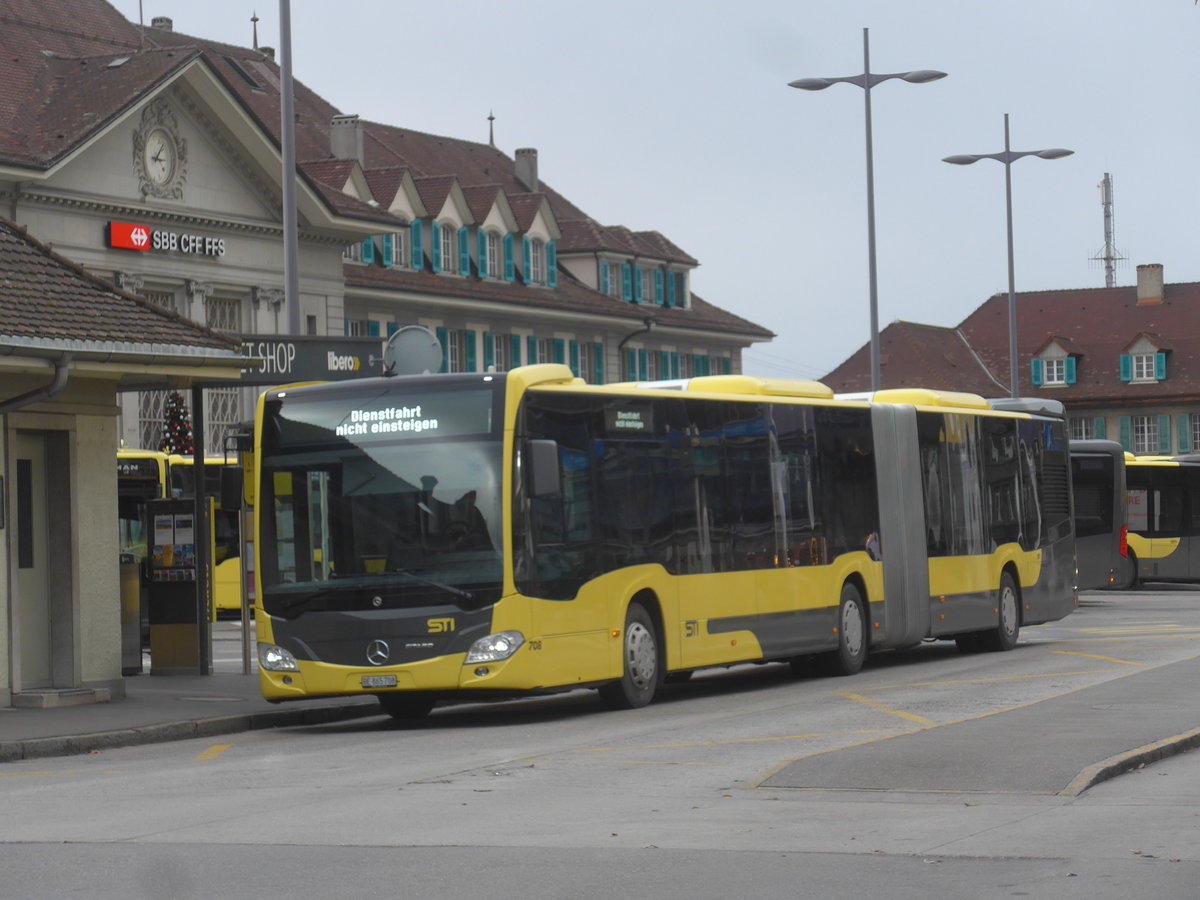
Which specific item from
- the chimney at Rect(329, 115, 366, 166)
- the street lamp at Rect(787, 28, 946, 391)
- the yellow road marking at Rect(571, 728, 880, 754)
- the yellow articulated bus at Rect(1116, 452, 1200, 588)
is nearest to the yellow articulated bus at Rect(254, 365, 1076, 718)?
the yellow road marking at Rect(571, 728, 880, 754)

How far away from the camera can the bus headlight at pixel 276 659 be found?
18.6m

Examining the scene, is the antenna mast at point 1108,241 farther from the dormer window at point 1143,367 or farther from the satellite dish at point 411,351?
the satellite dish at point 411,351

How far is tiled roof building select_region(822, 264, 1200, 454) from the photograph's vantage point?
97.4m

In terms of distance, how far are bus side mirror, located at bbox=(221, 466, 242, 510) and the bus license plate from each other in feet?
10.8

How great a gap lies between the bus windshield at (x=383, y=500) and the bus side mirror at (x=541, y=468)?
269 mm

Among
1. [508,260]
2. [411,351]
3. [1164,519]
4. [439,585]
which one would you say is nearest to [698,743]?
[439,585]

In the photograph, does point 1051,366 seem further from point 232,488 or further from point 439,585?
point 439,585

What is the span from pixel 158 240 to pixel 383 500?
34.9m

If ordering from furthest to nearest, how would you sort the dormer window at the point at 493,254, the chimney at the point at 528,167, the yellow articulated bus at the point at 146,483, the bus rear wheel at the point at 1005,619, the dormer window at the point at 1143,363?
1. the dormer window at the point at 1143,363
2. the chimney at the point at 528,167
3. the dormer window at the point at 493,254
4. the yellow articulated bus at the point at 146,483
5. the bus rear wheel at the point at 1005,619

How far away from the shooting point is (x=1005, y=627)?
28344mm

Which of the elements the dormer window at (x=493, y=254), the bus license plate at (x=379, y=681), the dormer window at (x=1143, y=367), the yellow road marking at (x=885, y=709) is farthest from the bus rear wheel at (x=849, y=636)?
the dormer window at (x=1143, y=367)

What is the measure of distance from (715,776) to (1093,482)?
33712 mm

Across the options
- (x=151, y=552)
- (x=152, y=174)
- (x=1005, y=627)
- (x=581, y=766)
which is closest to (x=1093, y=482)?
(x=1005, y=627)

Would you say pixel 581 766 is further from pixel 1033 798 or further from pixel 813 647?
pixel 813 647
